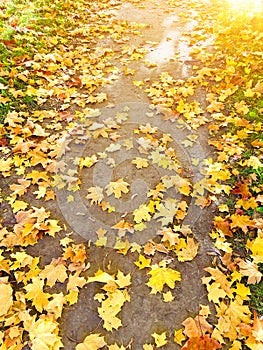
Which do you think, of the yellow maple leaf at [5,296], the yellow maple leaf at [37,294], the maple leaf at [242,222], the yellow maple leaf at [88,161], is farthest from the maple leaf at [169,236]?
the yellow maple leaf at [5,296]

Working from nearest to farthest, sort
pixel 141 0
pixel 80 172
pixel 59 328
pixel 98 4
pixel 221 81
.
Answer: pixel 59 328 < pixel 80 172 < pixel 221 81 < pixel 98 4 < pixel 141 0

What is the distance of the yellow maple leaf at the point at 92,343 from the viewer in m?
2.40

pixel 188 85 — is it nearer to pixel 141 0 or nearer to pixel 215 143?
pixel 215 143

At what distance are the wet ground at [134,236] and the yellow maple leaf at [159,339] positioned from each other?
34mm

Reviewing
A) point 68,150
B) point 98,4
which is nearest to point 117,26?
point 98,4

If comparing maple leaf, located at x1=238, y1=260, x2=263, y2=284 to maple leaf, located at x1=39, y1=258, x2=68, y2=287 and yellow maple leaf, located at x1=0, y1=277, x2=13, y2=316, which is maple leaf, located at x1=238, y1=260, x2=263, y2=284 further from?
yellow maple leaf, located at x1=0, y1=277, x2=13, y2=316

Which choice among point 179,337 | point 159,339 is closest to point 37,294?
point 159,339

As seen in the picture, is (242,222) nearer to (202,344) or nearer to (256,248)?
(256,248)

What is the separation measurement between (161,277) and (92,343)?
81cm

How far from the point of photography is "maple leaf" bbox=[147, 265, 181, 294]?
2.76 meters

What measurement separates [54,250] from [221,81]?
3.99 m

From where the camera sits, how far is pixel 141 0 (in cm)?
930

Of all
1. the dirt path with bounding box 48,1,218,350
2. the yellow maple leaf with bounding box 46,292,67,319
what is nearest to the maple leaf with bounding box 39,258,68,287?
the yellow maple leaf with bounding box 46,292,67,319

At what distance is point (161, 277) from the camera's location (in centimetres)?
282
